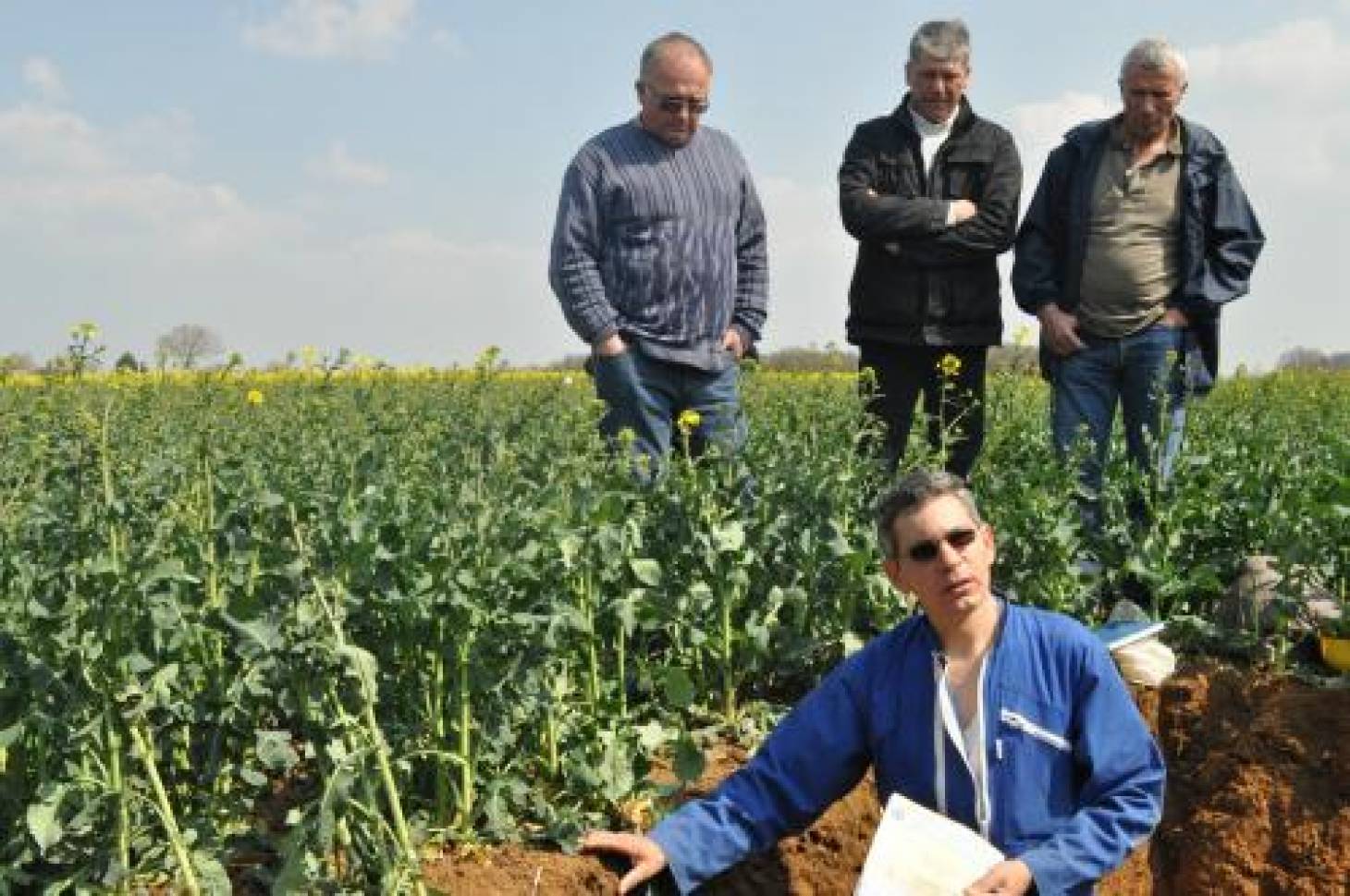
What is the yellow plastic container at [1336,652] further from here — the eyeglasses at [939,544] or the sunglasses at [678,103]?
the sunglasses at [678,103]

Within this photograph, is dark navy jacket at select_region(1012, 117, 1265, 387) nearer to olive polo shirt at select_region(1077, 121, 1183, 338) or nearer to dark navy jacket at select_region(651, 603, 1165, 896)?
olive polo shirt at select_region(1077, 121, 1183, 338)

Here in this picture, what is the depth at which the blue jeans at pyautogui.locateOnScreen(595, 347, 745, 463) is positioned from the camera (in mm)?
6156

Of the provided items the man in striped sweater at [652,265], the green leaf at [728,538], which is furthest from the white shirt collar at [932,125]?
the green leaf at [728,538]

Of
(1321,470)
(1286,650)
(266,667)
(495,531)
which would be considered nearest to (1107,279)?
(1321,470)

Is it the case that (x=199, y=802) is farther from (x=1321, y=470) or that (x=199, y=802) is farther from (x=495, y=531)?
(x=1321, y=470)

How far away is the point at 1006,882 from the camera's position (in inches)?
127

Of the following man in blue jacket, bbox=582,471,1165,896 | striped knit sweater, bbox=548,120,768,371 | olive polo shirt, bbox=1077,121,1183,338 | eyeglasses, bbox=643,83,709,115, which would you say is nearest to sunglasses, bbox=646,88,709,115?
Answer: eyeglasses, bbox=643,83,709,115

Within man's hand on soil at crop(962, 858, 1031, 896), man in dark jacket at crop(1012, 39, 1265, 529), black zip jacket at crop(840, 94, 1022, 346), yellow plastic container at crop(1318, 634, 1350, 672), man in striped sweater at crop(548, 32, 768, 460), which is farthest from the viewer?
black zip jacket at crop(840, 94, 1022, 346)

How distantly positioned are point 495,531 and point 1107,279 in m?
3.30

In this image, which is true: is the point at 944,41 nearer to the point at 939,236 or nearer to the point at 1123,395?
the point at 939,236

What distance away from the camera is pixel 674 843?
358cm

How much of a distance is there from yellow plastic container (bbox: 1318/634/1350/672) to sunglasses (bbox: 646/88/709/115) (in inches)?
119

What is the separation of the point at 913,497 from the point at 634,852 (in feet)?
3.34

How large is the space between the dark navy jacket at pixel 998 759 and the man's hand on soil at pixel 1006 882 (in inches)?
0.9
